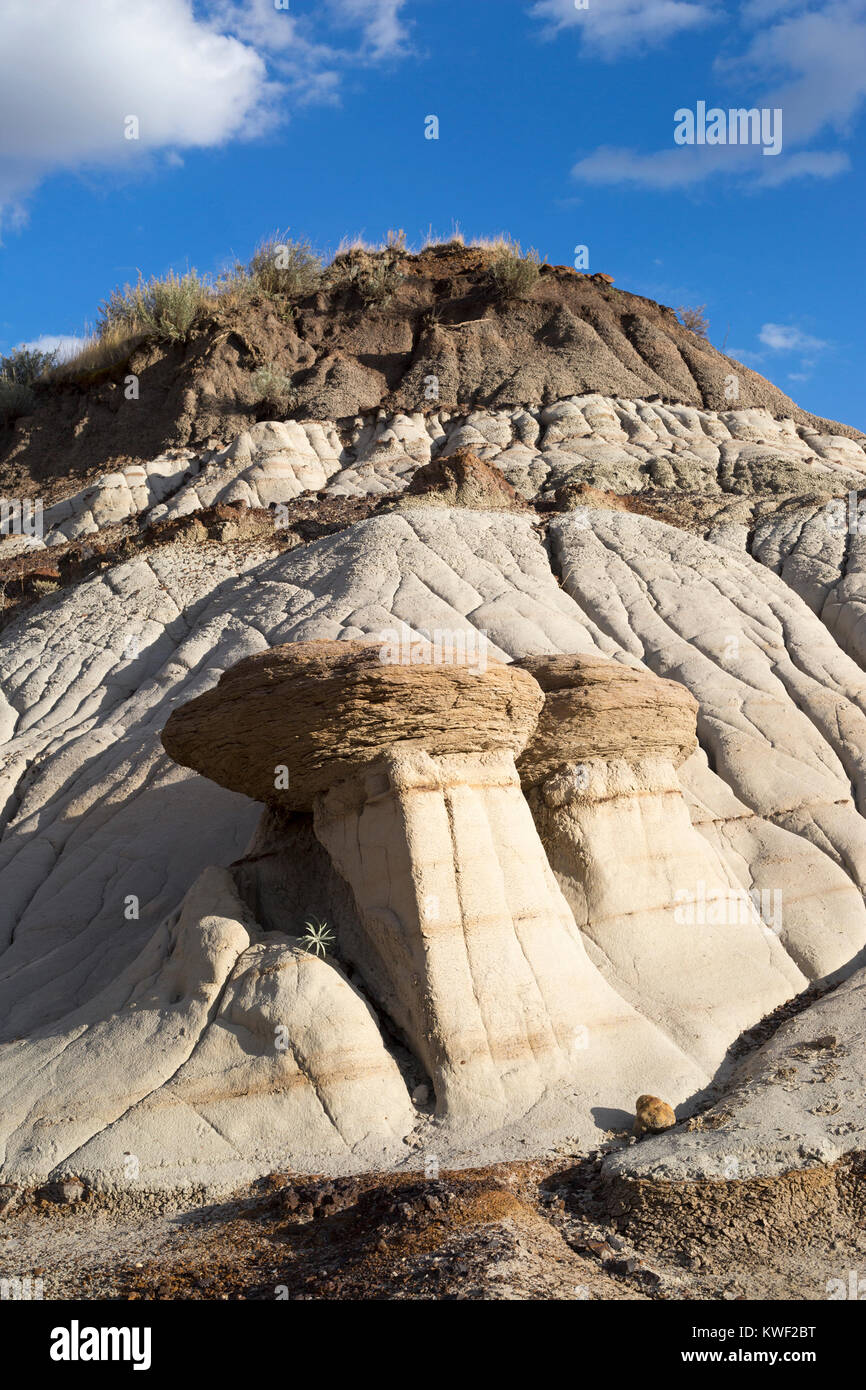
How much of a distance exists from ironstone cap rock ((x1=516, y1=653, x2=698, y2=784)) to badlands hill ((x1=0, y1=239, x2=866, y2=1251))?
32 mm

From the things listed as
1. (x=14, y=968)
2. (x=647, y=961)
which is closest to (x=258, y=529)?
(x=14, y=968)

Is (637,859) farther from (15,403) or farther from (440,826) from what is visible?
(15,403)

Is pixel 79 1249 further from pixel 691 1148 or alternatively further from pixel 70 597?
pixel 70 597

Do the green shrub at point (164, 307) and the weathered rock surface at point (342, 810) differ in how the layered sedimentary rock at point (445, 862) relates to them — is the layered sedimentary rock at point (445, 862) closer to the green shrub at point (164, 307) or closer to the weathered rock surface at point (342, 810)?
the weathered rock surface at point (342, 810)

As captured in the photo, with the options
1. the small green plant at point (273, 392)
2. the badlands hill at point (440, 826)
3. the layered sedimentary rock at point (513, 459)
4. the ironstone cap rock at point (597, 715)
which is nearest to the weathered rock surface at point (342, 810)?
the badlands hill at point (440, 826)

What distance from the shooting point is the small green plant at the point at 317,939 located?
24.6 ft

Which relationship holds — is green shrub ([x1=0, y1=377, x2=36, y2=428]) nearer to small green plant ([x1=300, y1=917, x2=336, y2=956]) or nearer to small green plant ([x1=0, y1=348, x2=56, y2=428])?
small green plant ([x1=0, y1=348, x2=56, y2=428])

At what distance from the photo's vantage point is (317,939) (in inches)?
296

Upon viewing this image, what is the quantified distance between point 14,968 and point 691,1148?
5.93 meters

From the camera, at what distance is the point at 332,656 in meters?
7.47

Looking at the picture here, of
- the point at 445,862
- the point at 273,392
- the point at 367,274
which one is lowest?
the point at 445,862

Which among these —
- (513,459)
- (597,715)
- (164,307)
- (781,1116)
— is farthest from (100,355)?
(781,1116)

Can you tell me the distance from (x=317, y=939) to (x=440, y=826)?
44.0 inches

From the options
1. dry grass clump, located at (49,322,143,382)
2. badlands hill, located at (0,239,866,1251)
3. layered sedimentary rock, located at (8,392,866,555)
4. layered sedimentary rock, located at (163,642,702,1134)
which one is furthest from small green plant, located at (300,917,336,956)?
dry grass clump, located at (49,322,143,382)
